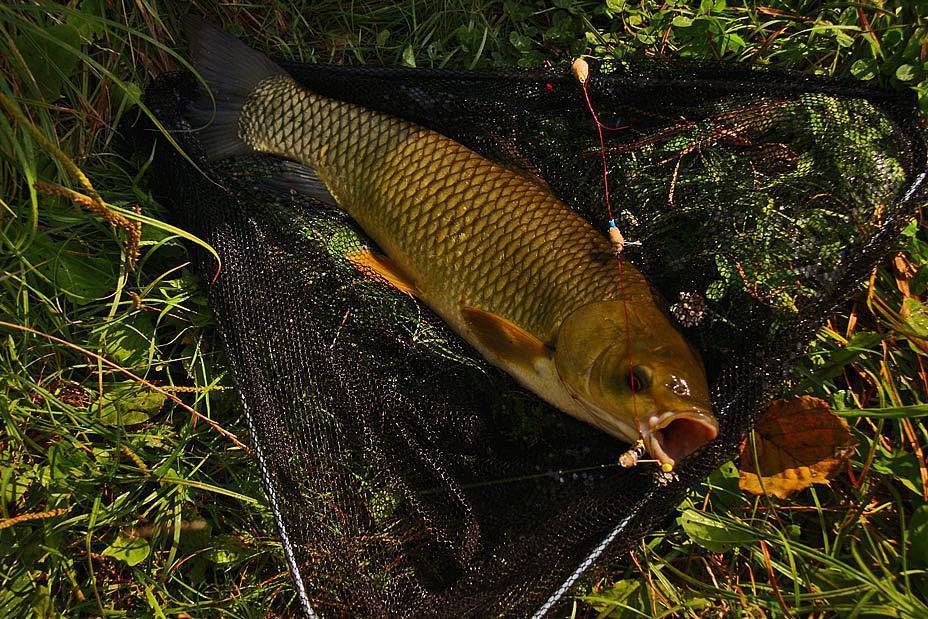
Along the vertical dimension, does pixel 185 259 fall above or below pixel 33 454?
above

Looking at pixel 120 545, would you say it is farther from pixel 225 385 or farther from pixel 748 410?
pixel 748 410

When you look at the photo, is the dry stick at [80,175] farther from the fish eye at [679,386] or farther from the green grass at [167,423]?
the fish eye at [679,386]

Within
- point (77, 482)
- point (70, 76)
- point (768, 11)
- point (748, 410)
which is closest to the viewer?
point (748, 410)

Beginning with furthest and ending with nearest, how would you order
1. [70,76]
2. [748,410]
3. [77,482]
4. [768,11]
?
1. [768,11]
2. [70,76]
3. [77,482]
4. [748,410]

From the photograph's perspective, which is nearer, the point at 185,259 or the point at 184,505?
the point at 184,505

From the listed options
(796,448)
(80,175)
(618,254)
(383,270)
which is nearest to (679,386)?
(618,254)

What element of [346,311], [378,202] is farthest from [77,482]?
[378,202]

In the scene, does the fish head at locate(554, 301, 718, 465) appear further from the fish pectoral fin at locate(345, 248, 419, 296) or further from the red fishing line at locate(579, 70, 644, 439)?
the fish pectoral fin at locate(345, 248, 419, 296)

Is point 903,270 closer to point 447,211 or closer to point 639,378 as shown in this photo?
point 639,378
